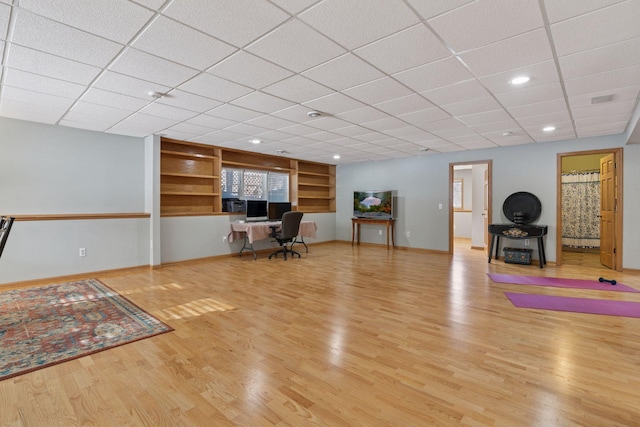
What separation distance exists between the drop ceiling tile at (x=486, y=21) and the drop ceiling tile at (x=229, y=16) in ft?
3.59

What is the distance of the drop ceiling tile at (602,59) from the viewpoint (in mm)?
2336

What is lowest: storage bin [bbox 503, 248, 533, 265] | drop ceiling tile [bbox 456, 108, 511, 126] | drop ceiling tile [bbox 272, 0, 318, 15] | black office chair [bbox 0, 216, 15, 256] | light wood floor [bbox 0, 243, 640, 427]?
light wood floor [bbox 0, 243, 640, 427]

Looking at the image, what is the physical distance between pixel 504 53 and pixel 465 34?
20.2 inches

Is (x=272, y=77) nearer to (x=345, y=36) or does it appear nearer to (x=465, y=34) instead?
(x=345, y=36)

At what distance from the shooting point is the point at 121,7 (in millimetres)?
1909

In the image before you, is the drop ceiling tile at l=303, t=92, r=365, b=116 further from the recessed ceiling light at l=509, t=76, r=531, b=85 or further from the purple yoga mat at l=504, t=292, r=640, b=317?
the purple yoga mat at l=504, t=292, r=640, b=317

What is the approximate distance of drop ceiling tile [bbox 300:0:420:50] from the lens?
1.89 metres

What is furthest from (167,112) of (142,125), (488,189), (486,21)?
(488,189)

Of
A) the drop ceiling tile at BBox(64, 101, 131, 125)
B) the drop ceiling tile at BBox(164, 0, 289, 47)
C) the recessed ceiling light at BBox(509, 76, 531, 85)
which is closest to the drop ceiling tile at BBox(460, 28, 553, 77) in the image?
the recessed ceiling light at BBox(509, 76, 531, 85)

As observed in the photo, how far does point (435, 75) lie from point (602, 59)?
1.30 metres

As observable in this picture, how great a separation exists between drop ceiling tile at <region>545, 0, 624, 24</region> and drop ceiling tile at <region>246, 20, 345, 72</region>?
1368 mm

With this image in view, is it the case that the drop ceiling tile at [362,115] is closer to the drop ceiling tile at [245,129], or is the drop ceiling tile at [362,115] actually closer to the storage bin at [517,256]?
the drop ceiling tile at [245,129]

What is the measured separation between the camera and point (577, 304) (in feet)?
11.5

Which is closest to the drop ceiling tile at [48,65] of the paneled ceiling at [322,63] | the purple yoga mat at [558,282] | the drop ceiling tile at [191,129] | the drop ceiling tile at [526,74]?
the paneled ceiling at [322,63]
